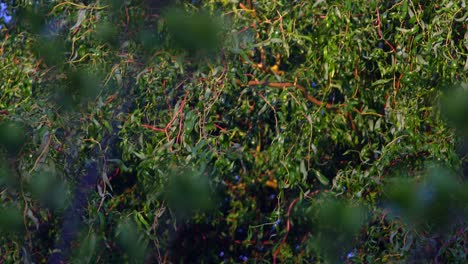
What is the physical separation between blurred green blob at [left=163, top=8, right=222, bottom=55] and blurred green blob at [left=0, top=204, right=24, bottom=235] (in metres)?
0.81

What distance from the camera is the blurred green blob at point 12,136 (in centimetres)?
310

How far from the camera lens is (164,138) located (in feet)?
10.6

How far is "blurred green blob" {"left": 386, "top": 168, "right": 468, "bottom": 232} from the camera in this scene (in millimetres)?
3055

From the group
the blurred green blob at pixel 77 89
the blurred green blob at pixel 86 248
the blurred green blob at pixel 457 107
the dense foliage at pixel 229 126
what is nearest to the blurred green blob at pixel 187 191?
the dense foliage at pixel 229 126

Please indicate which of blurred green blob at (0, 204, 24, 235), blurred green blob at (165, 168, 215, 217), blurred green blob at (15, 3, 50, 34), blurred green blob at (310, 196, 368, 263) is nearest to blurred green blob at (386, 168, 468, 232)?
blurred green blob at (310, 196, 368, 263)

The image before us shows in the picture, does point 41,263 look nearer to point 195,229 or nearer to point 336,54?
point 195,229

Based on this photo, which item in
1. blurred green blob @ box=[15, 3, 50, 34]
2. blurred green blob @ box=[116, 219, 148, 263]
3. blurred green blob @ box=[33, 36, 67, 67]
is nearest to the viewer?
blurred green blob @ box=[116, 219, 148, 263]

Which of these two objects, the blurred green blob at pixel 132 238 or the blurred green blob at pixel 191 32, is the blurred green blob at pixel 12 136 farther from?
the blurred green blob at pixel 191 32

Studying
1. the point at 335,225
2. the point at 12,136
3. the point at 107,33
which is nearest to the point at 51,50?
the point at 107,33

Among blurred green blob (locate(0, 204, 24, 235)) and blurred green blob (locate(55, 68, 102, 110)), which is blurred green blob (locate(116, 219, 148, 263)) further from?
blurred green blob (locate(55, 68, 102, 110))

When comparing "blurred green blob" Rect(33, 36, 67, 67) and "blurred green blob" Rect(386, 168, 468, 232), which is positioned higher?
"blurred green blob" Rect(33, 36, 67, 67)

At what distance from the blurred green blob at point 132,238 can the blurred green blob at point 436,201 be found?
3.06 feet

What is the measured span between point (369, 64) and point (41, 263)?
1499mm

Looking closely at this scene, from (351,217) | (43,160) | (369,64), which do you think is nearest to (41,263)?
(43,160)
